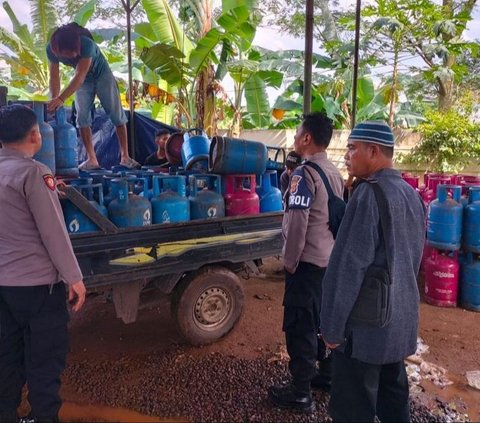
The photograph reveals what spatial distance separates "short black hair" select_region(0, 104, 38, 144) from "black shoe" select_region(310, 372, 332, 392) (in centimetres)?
242

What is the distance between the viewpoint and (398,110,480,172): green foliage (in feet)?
45.2

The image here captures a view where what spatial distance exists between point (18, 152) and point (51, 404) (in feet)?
Answer: 4.47

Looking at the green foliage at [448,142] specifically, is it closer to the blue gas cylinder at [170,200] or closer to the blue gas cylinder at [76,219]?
the blue gas cylinder at [170,200]

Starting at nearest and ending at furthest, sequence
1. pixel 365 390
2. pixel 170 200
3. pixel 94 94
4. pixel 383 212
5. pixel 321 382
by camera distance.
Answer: pixel 383 212
pixel 365 390
pixel 321 382
pixel 170 200
pixel 94 94

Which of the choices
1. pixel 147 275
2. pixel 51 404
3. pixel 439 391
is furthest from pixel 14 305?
pixel 439 391

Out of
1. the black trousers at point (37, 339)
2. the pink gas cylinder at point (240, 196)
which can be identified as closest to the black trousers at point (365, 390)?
the black trousers at point (37, 339)

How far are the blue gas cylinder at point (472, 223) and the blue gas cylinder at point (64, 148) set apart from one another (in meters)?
3.91

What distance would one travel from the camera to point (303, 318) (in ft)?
9.18

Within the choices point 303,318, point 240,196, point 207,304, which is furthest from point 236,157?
point 303,318

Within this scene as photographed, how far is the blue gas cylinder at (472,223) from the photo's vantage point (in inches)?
184

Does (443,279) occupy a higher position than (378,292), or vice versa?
(378,292)

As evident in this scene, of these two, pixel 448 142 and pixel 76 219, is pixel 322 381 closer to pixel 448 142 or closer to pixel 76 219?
pixel 76 219

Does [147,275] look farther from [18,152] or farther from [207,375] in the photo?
[18,152]

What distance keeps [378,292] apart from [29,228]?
174 centimetres
